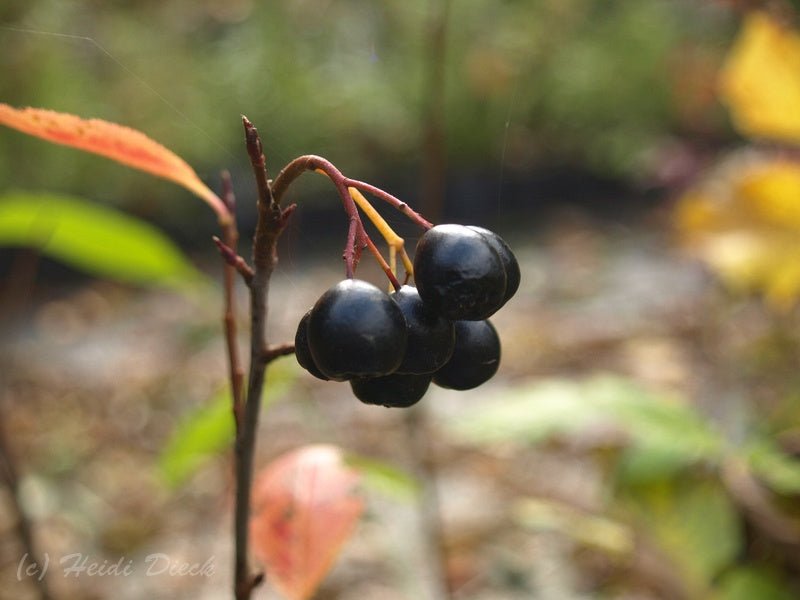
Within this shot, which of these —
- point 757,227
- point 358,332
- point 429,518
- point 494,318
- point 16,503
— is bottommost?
point 494,318

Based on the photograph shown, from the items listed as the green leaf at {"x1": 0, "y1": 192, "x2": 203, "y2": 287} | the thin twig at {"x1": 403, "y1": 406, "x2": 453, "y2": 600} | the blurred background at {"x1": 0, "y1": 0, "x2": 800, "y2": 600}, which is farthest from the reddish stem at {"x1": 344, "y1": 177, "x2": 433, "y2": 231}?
the thin twig at {"x1": 403, "y1": 406, "x2": 453, "y2": 600}

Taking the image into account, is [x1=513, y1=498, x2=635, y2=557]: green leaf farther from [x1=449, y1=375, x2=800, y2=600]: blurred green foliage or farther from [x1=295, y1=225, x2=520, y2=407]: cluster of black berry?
[x1=295, y1=225, x2=520, y2=407]: cluster of black berry

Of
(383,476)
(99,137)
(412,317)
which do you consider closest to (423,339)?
(412,317)

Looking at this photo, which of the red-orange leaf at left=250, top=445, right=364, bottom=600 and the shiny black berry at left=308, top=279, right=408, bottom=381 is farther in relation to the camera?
the red-orange leaf at left=250, top=445, right=364, bottom=600

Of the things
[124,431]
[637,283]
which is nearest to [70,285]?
[124,431]

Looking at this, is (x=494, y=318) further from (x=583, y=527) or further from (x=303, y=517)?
(x=303, y=517)
